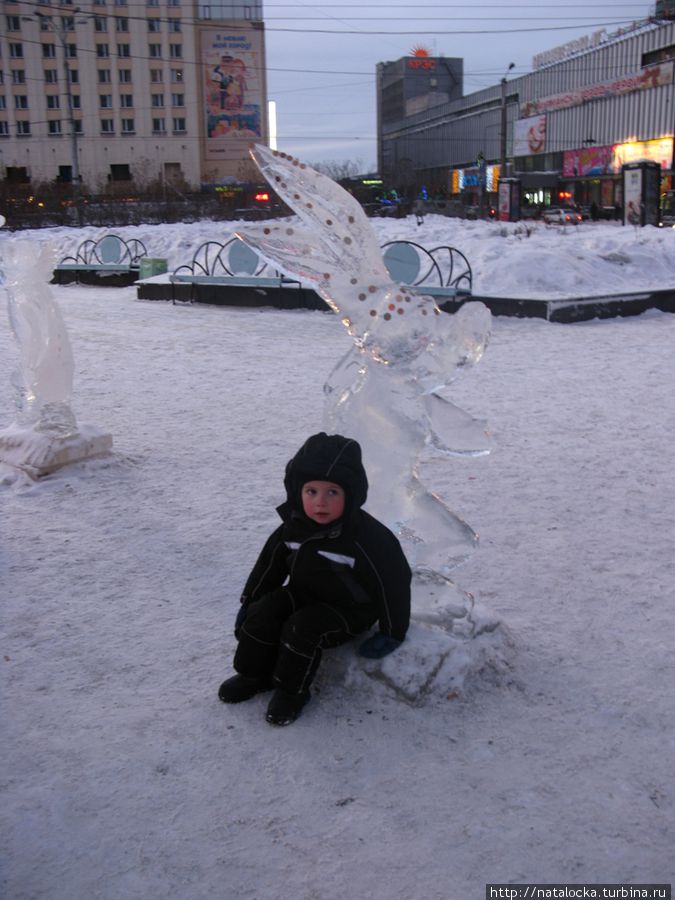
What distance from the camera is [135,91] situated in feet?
216

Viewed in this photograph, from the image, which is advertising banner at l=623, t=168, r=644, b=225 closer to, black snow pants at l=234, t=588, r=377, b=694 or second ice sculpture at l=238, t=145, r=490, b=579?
second ice sculpture at l=238, t=145, r=490, b=579

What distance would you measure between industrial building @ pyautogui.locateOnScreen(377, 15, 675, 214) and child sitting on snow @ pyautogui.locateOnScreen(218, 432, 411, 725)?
1203 inches

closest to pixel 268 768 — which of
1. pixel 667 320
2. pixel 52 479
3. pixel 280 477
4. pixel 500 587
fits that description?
pixel 500 587

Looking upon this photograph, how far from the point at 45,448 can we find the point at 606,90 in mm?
44331

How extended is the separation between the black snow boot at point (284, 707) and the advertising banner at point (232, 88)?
67433 mm

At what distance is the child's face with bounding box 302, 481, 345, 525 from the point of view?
293 cm

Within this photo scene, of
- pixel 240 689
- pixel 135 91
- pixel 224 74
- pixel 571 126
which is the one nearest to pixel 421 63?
pixel 224 74

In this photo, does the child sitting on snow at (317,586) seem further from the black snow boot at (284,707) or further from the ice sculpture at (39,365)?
the ice sculpture at (39,365)

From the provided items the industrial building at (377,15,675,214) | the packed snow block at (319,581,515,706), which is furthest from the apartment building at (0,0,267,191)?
the packed snow block at (319,581,515,706)

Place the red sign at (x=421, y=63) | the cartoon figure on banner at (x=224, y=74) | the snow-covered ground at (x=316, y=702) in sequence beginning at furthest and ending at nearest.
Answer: the red sign at (x=421, y=63) → the cartoon figure on banner at (x=224, y=74) → the snow-covered ground at (x=316, y=702)

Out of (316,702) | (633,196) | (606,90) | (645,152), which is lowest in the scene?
(316,702)

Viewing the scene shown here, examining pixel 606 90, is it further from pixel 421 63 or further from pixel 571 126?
pixel 421 63

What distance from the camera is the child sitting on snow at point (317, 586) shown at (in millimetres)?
2943

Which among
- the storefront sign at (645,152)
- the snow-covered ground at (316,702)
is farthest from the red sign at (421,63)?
the snow-covered ground at (316,702)
